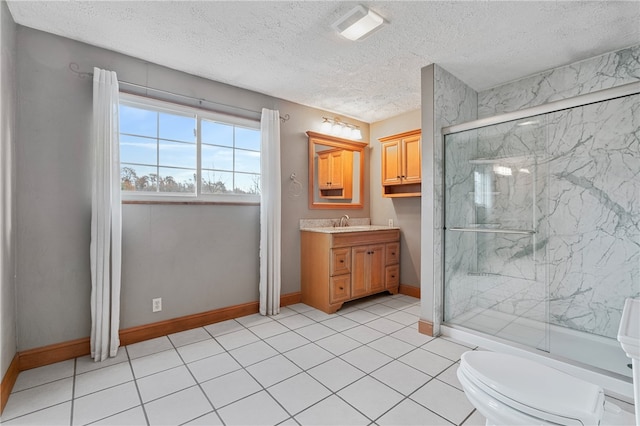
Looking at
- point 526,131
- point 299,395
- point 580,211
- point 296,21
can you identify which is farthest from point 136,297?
point 580,211

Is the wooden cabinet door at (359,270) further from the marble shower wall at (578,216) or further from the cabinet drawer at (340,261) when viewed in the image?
the marble shower wall at (578,216)

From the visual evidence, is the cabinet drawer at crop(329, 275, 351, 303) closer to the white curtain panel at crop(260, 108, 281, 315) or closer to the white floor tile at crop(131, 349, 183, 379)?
the white curtain panel at crop(260, 108, 281, 315)

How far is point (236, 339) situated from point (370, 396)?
1323mm

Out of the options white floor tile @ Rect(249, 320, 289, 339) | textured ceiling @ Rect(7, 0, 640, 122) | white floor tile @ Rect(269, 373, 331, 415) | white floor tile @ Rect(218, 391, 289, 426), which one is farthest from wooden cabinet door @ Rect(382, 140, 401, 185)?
white floor tile @ Rect(218, 391, 289, 426)

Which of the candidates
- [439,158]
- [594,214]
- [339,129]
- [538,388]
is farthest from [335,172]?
[538,388]

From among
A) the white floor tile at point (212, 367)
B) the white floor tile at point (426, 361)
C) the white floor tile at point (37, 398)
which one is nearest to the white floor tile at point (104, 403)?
the white floor tile at point (37, 398)

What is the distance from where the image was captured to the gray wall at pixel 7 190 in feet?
5.80

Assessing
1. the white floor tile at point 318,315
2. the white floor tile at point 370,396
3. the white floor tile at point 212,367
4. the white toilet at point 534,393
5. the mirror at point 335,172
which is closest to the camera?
Result: the white toilet at point 534,393

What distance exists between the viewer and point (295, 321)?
3.03 metres

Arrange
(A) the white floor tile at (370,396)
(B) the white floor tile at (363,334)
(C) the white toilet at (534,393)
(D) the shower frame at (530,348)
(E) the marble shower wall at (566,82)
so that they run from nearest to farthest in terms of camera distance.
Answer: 1. (C) the white toilet at (534,393)
2. (A) the white floor tile at (370,396)
3. (D) the shower frame at (530,348)
4. (E) the marble shower wall at (566,82)
5. (B) the white floor tile at (363,334)

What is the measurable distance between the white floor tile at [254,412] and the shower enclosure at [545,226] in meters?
1.77

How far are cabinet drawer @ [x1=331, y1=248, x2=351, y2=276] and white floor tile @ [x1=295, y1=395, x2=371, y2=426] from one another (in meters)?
1.60

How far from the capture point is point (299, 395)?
1812 millimetres

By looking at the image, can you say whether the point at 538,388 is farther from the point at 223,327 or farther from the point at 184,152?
the point at 184,152
